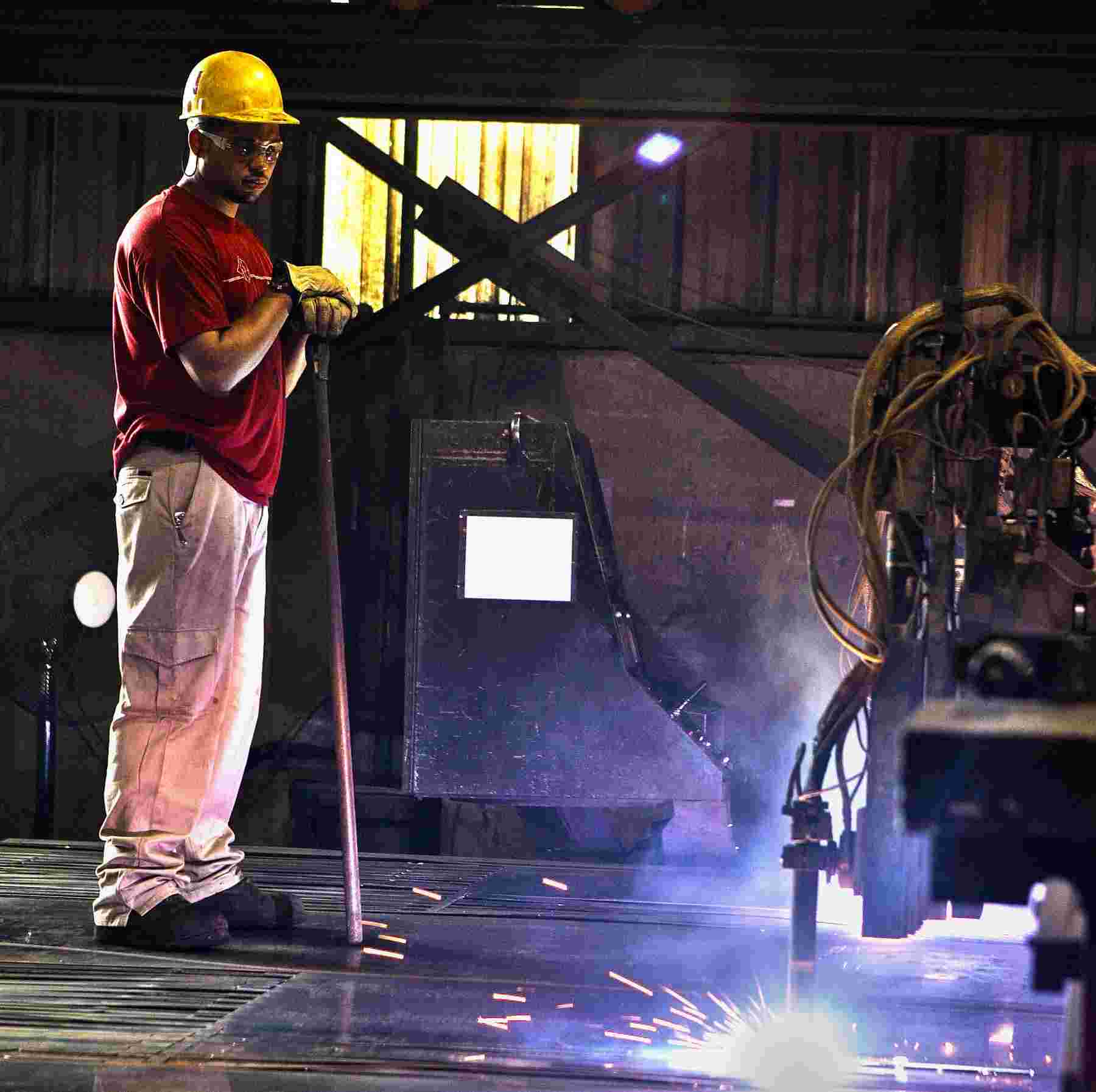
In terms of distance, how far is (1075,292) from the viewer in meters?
8.01

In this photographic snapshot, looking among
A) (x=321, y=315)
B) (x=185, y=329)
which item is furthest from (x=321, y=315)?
(x=185, y=329)

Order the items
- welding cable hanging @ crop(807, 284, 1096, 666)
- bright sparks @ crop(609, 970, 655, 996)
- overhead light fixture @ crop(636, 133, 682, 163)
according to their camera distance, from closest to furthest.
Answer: welding cable hanging @ crop(807, 284, 1096, 666), bright sparks @ crop(609, 970, 655, 996), overhead light fixture @ crop(636, 133, 682, 163)

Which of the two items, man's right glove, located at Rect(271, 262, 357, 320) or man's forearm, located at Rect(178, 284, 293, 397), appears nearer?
man's forearm, located at Rect(178, 284, 293, 397)

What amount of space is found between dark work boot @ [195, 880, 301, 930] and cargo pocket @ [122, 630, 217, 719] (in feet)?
1.66

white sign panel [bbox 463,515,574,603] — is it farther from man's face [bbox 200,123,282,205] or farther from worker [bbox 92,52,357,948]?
man's face [bbox 200,123,282,205]

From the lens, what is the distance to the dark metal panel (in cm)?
596

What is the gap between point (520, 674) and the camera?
604 cm

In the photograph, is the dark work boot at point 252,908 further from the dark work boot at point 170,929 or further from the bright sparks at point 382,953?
the bright sparks at point 382,953

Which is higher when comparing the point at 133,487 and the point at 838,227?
the point at 838,227

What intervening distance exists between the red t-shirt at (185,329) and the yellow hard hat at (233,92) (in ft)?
0.71

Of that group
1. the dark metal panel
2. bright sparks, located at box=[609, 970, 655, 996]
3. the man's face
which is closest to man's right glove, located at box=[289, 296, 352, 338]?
the man's face

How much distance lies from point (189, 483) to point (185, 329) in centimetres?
36

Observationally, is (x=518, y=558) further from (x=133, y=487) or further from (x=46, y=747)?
(x=133, y=487)

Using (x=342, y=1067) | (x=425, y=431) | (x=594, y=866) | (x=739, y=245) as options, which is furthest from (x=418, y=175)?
(x=342, y=1067)
